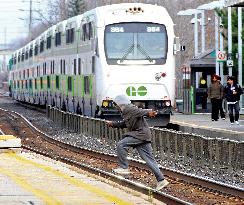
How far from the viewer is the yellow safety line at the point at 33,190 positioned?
605 inches

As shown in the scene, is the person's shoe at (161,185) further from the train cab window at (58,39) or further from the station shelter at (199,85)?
the train cab window at (58,39)

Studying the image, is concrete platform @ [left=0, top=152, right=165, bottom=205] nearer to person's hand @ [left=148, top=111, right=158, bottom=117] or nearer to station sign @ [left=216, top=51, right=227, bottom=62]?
person's hand @ [left=148, top=111, right=158, bottom=117]

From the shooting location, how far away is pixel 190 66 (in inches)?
1759

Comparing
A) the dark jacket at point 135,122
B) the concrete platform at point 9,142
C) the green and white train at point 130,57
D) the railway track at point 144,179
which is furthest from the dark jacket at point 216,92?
the dark jacket at point 135,122

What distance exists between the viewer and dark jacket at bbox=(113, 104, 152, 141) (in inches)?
675

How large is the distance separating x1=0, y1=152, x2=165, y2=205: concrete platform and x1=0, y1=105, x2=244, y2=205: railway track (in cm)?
32

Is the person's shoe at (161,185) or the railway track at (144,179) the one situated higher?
the person's shoe at (161,185)

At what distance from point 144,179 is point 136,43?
14.3 m

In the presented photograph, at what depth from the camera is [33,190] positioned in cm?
1711

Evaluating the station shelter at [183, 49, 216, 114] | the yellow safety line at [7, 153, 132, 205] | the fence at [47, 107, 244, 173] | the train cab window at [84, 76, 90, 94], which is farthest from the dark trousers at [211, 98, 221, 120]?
the yellow safety line at [7, 153, 132, 205]

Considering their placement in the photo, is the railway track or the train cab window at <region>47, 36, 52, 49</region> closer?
the railway track

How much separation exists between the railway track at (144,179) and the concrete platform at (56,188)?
0.32 meters

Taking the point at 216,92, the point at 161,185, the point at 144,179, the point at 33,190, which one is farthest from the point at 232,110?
the point at 33,190

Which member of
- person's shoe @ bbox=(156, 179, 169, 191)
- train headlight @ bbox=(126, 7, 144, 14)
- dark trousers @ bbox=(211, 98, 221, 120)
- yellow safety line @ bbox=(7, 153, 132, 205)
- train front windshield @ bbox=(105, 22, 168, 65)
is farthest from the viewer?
dark trousers @ bbox=(211, 98, 221, 120)
